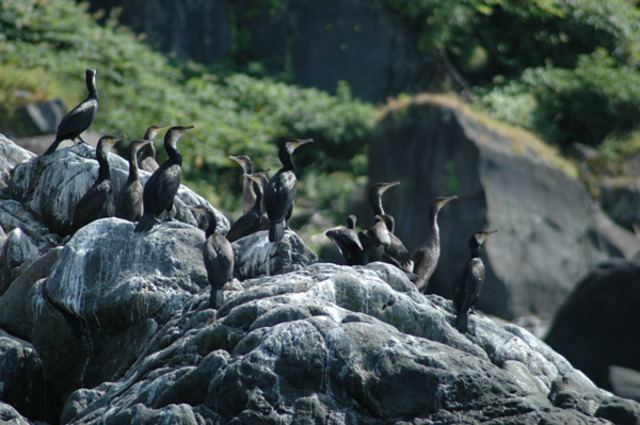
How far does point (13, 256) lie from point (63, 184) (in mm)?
947

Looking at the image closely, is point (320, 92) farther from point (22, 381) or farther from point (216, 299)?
point (216, 299)

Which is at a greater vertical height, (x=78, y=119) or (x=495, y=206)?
(x=78, y=119)

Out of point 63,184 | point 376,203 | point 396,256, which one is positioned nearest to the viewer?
point 396,256

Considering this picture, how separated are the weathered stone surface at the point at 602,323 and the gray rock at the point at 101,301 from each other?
28.9ft

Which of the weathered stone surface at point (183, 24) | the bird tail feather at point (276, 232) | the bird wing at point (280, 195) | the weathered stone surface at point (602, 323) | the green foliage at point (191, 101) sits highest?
the bird wing at point (280, 195)

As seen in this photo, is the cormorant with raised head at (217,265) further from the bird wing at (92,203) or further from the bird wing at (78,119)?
the bird wing at (78,119)

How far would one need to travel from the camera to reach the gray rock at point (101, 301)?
9.19 meters

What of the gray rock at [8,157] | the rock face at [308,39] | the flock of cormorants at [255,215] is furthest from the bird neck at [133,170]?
the rock face at [308,39]

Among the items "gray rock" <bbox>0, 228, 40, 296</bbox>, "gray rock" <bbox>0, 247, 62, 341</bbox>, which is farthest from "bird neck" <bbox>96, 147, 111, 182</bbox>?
"gray rock" <bbox>0, 228, 40, 296</bbox>

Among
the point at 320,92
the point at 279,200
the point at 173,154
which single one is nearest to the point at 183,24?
the point at 320,92

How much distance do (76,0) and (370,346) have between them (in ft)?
67.7

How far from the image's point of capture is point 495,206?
18797 millimetres

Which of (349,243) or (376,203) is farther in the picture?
(376,203)

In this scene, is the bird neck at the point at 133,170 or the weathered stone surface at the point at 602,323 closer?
the bird neck at the point at 133,170
